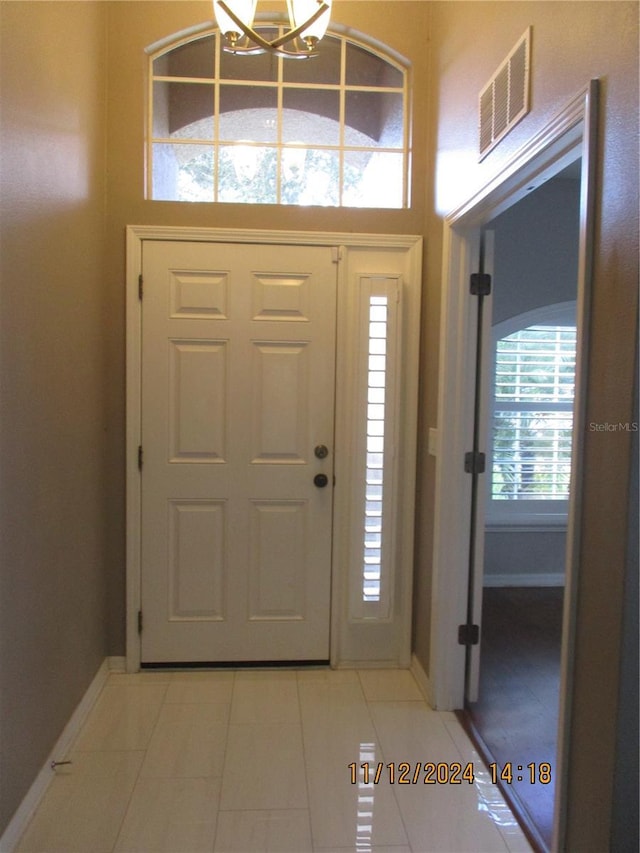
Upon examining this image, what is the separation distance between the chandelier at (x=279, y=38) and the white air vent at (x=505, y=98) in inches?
23.5

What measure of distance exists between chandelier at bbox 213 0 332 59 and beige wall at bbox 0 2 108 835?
588 millimetres

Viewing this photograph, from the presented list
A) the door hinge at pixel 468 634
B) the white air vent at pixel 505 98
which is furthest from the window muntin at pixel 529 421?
the white air vent at pixel 505 98

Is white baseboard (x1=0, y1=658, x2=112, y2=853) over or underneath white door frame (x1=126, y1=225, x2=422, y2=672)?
underneath

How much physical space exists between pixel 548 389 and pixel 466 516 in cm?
208

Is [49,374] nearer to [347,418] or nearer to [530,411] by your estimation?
[347,418]

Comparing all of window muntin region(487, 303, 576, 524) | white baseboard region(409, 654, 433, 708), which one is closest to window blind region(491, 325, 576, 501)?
window muntin region(487, 303, 576, 524)

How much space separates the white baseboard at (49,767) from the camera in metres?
1.71

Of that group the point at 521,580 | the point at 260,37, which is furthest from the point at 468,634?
the point at 260,37

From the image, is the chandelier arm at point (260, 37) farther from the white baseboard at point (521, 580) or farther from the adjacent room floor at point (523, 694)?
the white baseboard at point (521, 580)

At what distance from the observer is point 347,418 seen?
2793 millimetres

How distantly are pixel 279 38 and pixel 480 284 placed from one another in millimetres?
1149

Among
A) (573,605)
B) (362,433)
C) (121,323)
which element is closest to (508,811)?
(573,605)

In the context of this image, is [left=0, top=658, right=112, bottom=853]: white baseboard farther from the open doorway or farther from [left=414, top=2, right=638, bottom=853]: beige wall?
the open doorway

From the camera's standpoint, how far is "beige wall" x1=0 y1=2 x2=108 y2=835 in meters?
1.70
